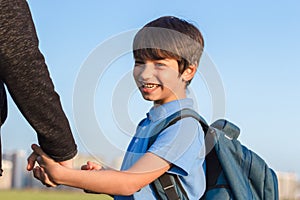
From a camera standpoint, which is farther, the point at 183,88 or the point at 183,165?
the point at 183,88

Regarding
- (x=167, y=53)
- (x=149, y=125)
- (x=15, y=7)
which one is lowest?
(x=149, y=125)

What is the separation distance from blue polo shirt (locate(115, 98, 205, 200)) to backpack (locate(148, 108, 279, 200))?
28 mm

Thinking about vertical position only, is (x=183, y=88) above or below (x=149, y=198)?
above

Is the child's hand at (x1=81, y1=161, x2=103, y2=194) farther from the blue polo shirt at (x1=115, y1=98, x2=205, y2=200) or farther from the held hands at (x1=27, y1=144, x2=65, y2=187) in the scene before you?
the blue polo shirt at (x1=115, y1=98, x2=205, y2=200)

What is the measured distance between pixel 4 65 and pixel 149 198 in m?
0.85

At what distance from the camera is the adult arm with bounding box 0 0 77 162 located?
224 centimetres

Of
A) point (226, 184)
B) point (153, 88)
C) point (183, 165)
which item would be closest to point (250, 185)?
point (226, 184)

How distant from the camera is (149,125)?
3.03 metres

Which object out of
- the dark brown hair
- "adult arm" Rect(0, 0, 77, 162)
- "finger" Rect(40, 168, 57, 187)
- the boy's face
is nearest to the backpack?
the boy's face

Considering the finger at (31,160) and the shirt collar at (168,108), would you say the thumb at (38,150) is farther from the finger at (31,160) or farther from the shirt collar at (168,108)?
the shirt collar at (168,108)

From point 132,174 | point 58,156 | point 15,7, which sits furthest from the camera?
point 132,174

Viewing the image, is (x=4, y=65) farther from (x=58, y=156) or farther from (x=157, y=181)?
(x=157, y=181)

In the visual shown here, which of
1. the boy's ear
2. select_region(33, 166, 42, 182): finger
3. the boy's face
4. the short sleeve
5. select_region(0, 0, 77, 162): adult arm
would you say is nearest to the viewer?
select_region(0, 0, 77, 162): adult arm

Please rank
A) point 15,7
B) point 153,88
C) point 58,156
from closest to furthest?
point 15,7 → point 58,156 → point 153,88
